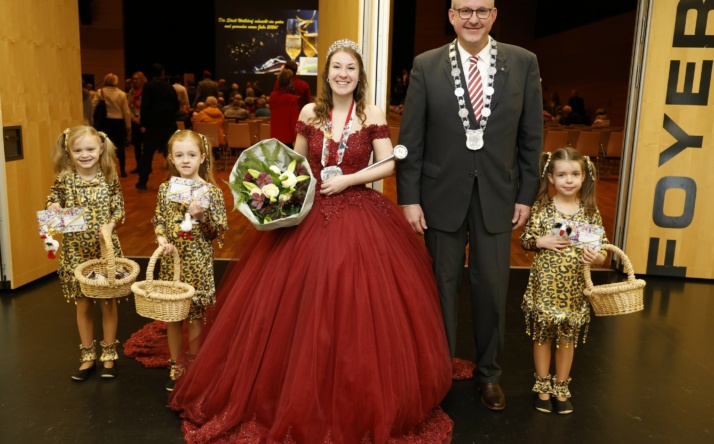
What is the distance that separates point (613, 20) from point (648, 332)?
11.9m

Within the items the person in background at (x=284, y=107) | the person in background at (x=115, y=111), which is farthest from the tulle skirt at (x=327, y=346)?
the person in background at (x=115, y=111)

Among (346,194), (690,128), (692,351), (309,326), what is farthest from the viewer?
(690,128)

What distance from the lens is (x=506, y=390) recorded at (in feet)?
11.1

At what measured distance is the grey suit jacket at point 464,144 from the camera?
2.98 m

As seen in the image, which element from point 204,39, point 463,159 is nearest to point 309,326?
point 463,159

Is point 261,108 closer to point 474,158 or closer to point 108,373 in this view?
point 108,373

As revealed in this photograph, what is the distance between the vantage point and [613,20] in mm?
14328

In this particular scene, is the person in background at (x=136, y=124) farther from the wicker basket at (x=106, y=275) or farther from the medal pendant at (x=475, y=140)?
the medal pendant at (x=475, y=140)

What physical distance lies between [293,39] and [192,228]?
1646 centimetres

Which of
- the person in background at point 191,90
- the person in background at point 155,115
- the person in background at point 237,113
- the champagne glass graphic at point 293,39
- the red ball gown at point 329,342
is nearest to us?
the red ball gown at point 329,342

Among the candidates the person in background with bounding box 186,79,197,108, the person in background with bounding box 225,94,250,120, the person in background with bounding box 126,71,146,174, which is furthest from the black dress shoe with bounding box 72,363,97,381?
the person in background with bounding box 186,79,197,108

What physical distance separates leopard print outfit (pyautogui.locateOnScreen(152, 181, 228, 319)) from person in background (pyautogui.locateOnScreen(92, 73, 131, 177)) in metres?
6.14

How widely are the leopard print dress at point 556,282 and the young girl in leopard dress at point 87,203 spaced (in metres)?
2.04

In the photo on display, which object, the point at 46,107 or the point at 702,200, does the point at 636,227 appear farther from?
the point at 46,107
